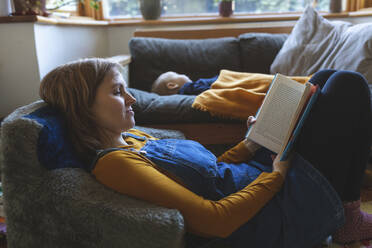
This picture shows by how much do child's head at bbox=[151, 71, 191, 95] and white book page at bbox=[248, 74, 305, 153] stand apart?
108cm

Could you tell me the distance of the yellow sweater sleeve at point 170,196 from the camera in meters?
0.75

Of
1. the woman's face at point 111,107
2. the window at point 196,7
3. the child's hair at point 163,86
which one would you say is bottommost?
the child's hair at point 163,86

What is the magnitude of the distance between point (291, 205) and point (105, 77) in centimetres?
64

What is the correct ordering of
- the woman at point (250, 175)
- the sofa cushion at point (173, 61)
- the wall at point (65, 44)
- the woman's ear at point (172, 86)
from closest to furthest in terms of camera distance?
the woman at point (250, 175), the wall at point (65, 44), the woman's ear at point (172, 86), the sofa cushion at point (173, 61)

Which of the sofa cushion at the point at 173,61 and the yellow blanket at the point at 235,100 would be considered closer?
the yellow blanket at the point at 235,100

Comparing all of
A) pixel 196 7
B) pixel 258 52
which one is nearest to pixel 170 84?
pixel 258 52

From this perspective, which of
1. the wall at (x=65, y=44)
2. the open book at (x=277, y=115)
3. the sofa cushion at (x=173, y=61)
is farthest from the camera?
the sofa cushion at (x=173, y=61)

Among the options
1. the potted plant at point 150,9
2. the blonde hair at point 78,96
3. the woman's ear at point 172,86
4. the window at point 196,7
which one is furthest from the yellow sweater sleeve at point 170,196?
the window at point 196,7

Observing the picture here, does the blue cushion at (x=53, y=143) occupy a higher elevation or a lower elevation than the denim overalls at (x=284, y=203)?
higher

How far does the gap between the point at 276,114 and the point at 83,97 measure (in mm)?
614

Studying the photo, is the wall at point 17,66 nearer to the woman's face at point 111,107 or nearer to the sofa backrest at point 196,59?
the sofa backrest at point 196,59

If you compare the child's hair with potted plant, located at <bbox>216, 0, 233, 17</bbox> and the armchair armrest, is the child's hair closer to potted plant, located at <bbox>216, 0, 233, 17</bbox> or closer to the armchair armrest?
potted plant, located at <bbox>216, 0, 233, 17</bbox>

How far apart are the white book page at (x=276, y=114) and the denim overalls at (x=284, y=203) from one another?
0.36 feet

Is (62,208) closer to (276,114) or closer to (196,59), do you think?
(276,114)
